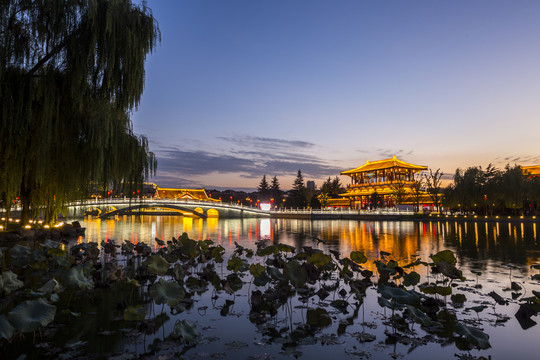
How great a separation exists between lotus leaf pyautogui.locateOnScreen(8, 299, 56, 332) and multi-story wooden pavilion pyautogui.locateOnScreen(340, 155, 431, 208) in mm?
59245

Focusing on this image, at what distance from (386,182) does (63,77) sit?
63.1m

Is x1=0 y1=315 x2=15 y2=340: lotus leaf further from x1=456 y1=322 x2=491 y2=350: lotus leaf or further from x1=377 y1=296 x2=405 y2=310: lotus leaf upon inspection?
x1=456 y1=322 x2=491 y2=350: lotus leaf

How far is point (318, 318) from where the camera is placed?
5965 mm

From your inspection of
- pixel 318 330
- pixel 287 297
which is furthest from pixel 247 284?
pixel 318 330

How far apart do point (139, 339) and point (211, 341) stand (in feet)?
3.11

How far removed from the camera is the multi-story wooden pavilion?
63156 mm

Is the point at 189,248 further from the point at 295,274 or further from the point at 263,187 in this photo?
the point at 263,187

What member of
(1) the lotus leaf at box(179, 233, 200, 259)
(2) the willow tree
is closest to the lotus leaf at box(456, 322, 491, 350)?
(1) the lotus leaf at box(179, 233, 200, 259)

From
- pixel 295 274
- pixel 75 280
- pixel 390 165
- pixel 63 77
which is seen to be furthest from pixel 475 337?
pixel 390 165

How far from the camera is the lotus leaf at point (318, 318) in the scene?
5692 millimetres

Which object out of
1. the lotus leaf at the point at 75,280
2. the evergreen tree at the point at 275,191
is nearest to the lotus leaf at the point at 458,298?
the lotus leaf at the point at 75,280

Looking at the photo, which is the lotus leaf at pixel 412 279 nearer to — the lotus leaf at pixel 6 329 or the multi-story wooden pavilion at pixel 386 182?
the lotus leaf at pixel 6 329

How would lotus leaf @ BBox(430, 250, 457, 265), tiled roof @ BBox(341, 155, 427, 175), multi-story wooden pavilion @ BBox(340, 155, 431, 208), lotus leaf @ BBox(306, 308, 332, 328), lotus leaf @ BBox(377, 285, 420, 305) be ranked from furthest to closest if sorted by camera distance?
1. tiled roof @ BBox(341, 155, 427, 175)
2. multi-story wooden pavilion @ BBox(340, 155, 431, 208)
3. lotus leaf @ BBox(430, 250, 457, 265)
4. lotus leaf @ BBox(306, 308, 332, 328)
5. lotus leaf @ BBox(377, 285, 420, 305)

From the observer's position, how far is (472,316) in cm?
601
